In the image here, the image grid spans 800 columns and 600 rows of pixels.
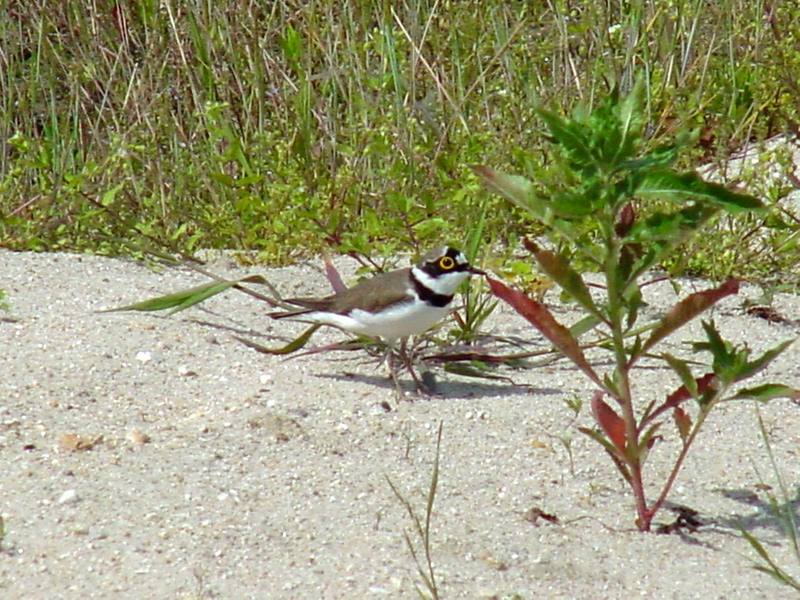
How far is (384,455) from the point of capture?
420 cm

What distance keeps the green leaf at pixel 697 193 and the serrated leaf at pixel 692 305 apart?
27 cm

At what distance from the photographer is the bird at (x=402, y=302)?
16.0 ft

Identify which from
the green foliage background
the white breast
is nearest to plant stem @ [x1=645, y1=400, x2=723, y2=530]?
the white breast

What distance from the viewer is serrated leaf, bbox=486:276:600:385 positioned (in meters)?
3.54

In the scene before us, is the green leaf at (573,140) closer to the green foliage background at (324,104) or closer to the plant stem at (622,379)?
the plant stem at (622,379)

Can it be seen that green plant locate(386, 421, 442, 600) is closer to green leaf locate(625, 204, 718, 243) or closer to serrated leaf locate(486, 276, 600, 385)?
serrated leaf locate(486, 276, 600, 385)

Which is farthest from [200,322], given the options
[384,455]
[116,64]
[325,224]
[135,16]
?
[135,16]

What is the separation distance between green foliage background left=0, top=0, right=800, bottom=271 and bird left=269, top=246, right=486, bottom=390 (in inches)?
23.8

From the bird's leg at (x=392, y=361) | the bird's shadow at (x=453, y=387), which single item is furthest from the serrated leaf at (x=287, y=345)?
the bird's leg at (x=392, y=361)

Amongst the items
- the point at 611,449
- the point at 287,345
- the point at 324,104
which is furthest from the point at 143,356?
the point at 324,104

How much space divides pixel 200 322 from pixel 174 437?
113cm

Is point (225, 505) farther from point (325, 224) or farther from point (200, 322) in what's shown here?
point (325, 224)

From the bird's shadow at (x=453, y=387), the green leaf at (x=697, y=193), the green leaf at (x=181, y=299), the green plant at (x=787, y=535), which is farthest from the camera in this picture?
the green leaf at (x=181, y=299)

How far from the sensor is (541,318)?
3605 millimetres
